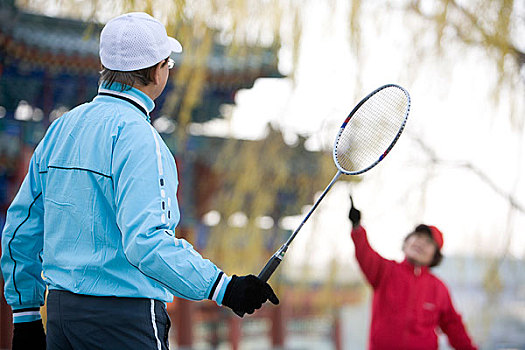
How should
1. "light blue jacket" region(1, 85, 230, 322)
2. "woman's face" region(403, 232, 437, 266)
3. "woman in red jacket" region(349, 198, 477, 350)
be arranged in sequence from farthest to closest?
"woman's face" region(403, 232, 437, 266) < "woman in red jacket" region(349, 198, 477, 350) < "light blue jacket" region(1, 85, 230, 322)

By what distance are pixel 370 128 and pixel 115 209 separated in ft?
3.67

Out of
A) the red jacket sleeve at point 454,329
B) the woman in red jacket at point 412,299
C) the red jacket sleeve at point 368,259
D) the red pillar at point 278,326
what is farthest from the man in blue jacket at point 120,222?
the red pillar at point 278,326

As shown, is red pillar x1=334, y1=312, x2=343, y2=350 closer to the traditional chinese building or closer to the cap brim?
the traditional chinese building

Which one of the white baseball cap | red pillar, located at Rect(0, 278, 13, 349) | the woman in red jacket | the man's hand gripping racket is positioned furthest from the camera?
red pillar, located at Rect(0, 278, 13, 349)

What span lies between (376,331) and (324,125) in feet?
5.97

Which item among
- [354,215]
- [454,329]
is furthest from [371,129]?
[454,329]

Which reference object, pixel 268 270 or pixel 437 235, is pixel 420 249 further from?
pixel 268 270

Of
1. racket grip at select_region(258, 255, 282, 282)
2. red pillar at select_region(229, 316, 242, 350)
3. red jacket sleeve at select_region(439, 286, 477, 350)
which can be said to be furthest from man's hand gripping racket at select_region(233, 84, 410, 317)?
red pillar at select_region(229, 316, 242, 350)

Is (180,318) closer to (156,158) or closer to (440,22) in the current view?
(440,22)

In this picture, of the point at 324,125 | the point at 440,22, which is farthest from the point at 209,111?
the point at 440,22

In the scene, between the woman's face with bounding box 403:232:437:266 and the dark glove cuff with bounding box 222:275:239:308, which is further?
the woman's face with bounding box 403:232:437:266

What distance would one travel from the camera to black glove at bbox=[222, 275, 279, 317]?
1428 millimetres

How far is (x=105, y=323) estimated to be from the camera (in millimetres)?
1453

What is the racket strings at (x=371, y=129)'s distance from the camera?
87.3 inches
